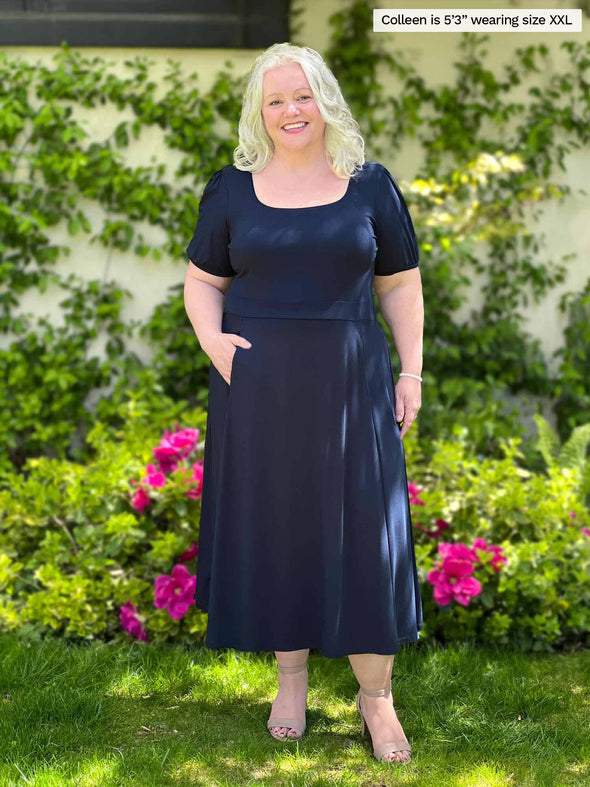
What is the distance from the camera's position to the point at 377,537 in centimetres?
236

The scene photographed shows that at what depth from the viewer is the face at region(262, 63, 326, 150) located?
7.53 ft

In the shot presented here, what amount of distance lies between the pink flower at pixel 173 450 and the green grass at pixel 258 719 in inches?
28.3

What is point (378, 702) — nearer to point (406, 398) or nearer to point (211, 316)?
point (406, 398)

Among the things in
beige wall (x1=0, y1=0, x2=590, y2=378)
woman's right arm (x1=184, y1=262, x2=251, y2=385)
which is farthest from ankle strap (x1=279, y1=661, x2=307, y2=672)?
beige wall (x1=0, y1=0, x2=590, y2=378)

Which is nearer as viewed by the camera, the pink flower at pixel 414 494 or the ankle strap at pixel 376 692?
the ankle strap at pixel 376 692

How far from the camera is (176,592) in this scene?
3150 mm

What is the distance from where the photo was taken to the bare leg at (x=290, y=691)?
2.58 metres

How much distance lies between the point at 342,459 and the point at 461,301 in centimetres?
253

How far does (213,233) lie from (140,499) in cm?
130

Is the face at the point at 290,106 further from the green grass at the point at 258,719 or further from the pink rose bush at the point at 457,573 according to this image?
the green grass at the point at 258,719

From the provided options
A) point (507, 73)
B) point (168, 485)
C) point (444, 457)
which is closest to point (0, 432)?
point (168, 485)

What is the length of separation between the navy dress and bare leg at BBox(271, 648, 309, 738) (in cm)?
19

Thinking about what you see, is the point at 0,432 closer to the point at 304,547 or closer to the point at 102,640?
the point at 102,640

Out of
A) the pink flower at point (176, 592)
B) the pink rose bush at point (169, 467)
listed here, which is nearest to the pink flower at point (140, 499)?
the pink rose bush at point (169, 467)
